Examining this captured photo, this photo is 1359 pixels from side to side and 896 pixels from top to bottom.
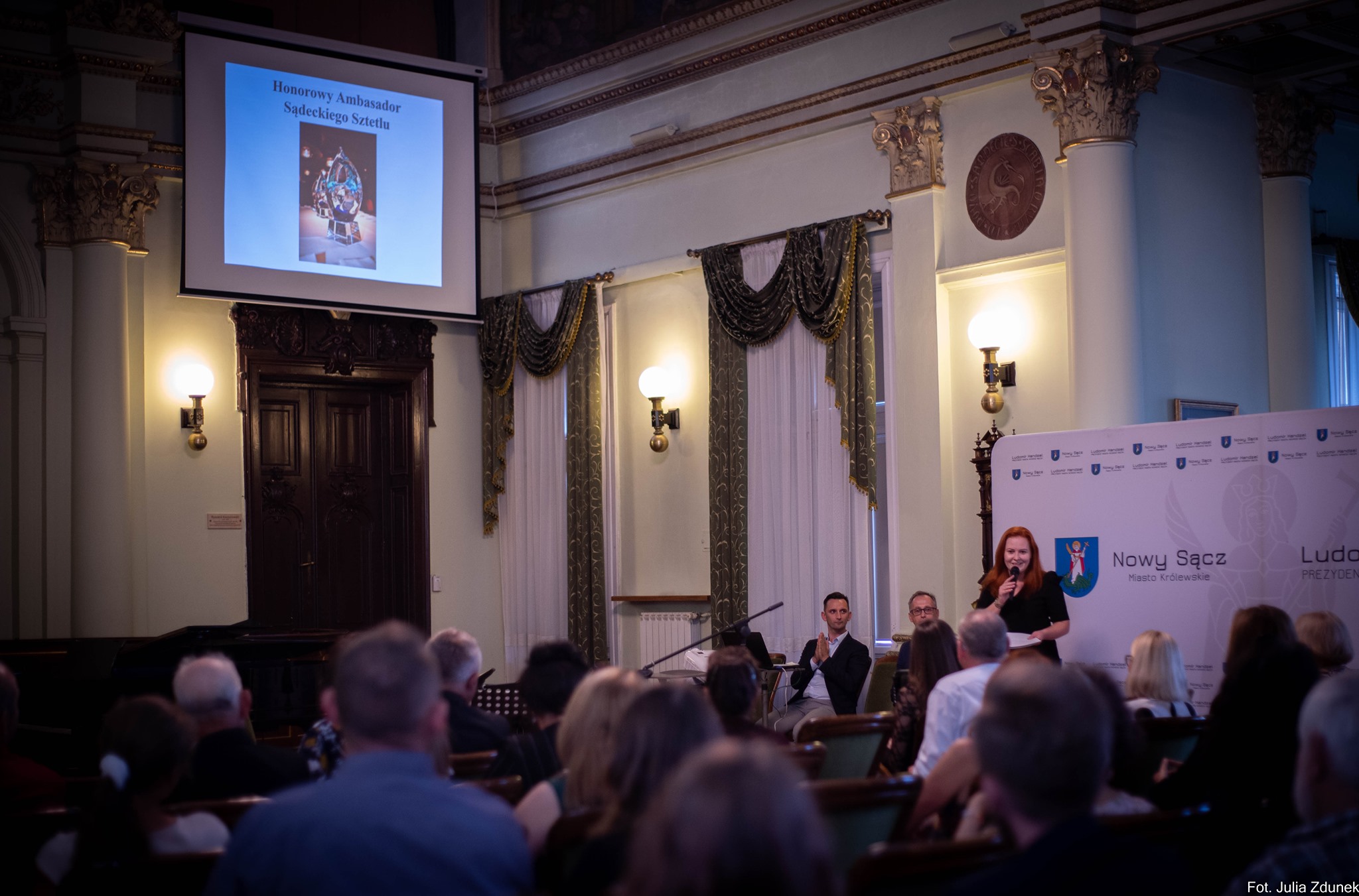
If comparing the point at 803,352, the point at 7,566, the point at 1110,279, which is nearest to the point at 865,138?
the point at 803,352

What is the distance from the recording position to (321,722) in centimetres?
387

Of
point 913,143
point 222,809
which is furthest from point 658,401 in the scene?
point 222,809

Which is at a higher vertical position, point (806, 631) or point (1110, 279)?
point (1110, 279)

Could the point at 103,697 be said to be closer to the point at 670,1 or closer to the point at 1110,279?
the point at 1110,279

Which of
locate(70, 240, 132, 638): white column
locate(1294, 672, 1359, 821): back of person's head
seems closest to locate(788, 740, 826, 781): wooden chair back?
locate(1294, 672, 1359, 821): back of person's head

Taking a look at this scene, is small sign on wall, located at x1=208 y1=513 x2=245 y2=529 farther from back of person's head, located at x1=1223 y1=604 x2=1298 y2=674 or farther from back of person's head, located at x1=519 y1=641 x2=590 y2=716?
back of person's head, located at x1=1223 y1=604 x2=1298 y2=674

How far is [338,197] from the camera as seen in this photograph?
396 inches

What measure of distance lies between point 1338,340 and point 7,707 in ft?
28.1

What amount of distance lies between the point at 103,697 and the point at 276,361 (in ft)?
14.8

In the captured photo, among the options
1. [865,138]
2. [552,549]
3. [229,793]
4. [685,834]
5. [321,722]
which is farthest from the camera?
[552,549]

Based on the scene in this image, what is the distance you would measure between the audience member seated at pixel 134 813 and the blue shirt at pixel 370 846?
19.1 inches

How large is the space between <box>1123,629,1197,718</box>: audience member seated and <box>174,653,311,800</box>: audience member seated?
2.62 m

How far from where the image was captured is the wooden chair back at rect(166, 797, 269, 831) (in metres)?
2.82

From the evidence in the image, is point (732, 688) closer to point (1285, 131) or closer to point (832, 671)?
point (832, 671)
